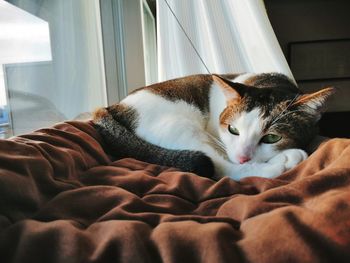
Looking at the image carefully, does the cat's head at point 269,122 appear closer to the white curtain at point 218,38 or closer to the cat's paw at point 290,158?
the cat's paw at point 290,158

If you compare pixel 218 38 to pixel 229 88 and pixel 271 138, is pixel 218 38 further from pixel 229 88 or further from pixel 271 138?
pixel 271 138

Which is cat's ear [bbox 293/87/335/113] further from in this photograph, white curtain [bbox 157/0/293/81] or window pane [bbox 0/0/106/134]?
window pane [bbox 0/0/106/134]

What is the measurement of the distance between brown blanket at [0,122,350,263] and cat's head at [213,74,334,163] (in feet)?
0.55

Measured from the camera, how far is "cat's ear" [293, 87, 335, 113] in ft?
2.87

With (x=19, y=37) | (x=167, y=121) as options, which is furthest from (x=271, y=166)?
(x=19, y=37)

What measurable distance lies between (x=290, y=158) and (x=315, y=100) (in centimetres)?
18

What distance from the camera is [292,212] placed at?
46 cm

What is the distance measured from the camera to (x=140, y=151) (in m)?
0.99

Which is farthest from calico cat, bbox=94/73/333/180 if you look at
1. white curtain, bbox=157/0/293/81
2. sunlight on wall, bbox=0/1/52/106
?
white curtain, bbox=157/0/293/81

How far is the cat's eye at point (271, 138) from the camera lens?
94cm

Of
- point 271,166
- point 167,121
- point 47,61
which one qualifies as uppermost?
point 47,61

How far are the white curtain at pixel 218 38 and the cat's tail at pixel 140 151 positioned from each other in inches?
28.7

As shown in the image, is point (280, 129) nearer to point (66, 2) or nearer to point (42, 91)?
point (42, 91)

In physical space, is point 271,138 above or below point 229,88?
below
